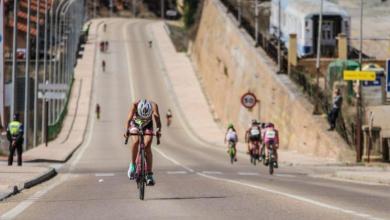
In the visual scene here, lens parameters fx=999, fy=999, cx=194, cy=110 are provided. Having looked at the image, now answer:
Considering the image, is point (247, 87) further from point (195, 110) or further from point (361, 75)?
point (361, 75)

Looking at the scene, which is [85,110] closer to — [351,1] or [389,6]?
[351,1]

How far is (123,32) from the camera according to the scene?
152 meters

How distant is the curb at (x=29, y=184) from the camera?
18587mm

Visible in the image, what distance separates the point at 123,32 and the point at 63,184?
130 m

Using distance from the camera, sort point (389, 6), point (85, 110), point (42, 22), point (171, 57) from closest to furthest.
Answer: point (389, 6) → point (42, 22) → point (85, 110) → point (171, 57)

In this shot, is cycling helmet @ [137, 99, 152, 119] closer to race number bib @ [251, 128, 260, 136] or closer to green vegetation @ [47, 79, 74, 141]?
race number bib @ [251, 128, 260, 136]

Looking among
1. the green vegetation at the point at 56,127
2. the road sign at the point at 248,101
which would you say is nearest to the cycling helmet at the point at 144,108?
the road sign at the point at 248,101

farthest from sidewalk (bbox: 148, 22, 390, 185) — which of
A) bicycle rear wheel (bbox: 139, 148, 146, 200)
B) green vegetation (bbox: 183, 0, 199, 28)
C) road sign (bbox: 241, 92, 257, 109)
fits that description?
bicycle rear wheel (bbox: 139, 148, 146, 200)

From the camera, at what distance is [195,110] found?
8269 centimetres

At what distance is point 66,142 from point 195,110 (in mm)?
23772

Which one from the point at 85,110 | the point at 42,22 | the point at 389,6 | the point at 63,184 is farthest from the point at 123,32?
the point at 63,184

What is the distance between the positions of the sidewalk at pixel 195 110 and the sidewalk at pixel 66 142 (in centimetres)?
802

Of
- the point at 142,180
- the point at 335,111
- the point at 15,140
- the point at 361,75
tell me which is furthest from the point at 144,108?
the point at 335,111

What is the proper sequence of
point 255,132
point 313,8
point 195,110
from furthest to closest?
1. point 195,110
2. point 313,8
3. point 255,132
